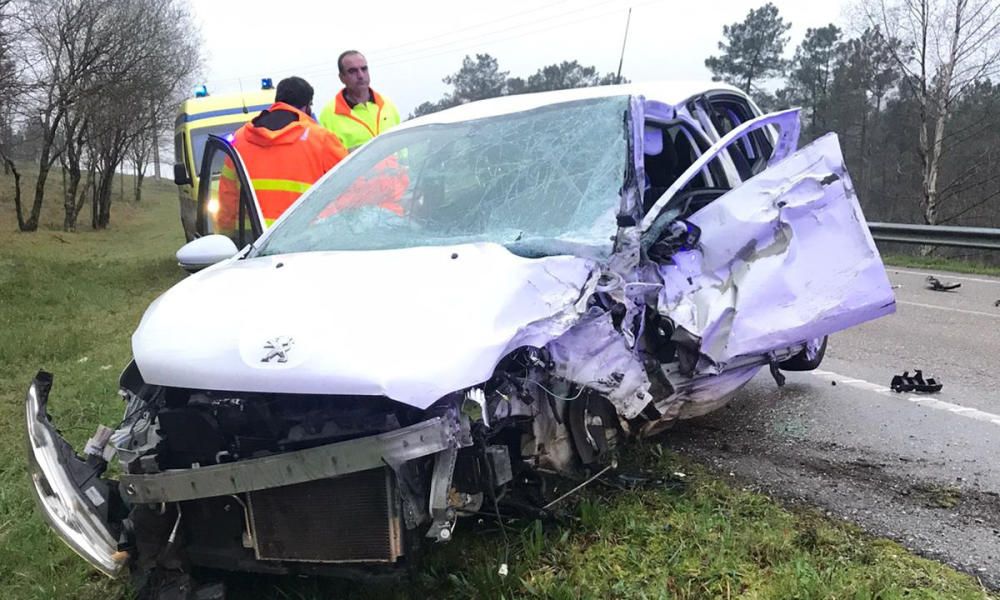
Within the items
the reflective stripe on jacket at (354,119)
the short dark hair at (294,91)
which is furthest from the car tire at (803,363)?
the short dark hair at (294,91)

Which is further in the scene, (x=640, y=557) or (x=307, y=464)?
(x=640, y=557)

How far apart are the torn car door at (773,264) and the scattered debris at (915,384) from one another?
1.66 m

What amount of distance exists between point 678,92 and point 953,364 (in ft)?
10.0

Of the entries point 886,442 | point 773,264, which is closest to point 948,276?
point 886,442

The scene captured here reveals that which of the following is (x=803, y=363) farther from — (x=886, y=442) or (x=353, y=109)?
(x=353, y=109)

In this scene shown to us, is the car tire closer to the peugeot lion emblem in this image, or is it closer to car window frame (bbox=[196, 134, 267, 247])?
car window frame (bbox=[196, 134, 267, 247])

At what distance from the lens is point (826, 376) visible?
5.06m

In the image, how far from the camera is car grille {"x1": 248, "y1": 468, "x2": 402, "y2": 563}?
216 centimetres

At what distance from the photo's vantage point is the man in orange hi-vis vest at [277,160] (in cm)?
415

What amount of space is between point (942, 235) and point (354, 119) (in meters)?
8.87

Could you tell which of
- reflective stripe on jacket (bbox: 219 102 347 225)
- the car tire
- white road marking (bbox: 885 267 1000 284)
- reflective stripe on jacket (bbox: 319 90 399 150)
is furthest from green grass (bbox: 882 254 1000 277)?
reflective stripe on jacket (bbox: 219 102 347 225)

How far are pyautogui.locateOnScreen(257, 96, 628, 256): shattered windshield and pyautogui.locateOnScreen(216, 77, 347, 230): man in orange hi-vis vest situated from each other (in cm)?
66

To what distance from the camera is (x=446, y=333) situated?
6.95ft

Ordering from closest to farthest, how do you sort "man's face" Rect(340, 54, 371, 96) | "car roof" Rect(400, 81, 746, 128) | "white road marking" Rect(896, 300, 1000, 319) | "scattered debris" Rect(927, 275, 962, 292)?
"car roof" Rect(400, 81, 746, 128), "man's face" Rect(340, 54, 371, 96), "white road marking" Rect(896, 300, 1000, 319), "scattered debris" Rect(927, 275, 962, 292)
